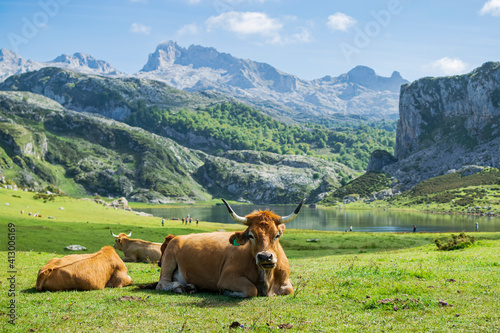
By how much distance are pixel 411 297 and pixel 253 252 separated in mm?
4962

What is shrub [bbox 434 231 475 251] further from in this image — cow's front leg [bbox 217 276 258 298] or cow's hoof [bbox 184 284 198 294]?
cow's hoof [bbox 184 284 198 294]

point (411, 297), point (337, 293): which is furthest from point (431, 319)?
point (337, 293)

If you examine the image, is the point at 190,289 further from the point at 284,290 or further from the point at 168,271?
the point at 284,290

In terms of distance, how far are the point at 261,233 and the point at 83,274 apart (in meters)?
7.34

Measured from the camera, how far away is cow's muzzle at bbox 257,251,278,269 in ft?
39.1

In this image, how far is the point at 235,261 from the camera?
46.1 ft

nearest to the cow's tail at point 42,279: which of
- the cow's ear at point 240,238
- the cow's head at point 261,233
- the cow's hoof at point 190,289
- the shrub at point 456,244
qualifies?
the cow's hoof at point 190,289

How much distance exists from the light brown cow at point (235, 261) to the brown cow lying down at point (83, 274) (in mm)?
2211

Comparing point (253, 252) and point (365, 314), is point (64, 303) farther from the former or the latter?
point (365, 314)

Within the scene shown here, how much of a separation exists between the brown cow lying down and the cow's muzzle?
7259mm

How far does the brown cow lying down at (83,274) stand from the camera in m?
15.0

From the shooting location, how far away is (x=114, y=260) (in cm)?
1662

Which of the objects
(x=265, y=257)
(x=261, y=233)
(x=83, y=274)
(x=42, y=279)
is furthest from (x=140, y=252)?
(x=265, y=257)

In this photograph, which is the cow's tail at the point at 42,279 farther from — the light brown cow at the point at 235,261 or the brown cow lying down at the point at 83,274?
the light brown cow at the point at 235,261
